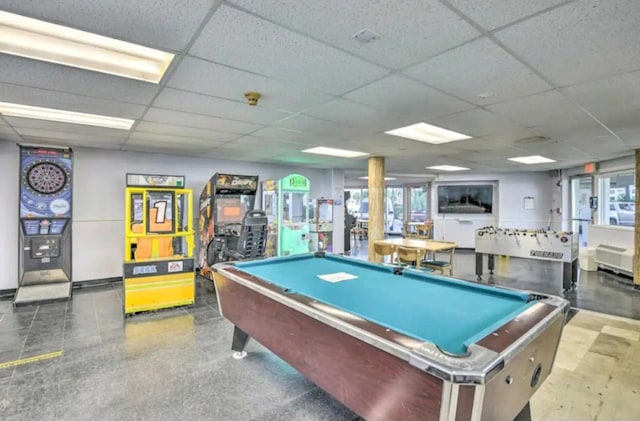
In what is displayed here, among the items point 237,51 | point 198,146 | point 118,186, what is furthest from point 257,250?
point 237,51

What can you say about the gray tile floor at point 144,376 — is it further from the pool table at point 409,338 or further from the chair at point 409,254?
the chair at point 409,254

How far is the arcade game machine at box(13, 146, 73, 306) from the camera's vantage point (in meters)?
4.80

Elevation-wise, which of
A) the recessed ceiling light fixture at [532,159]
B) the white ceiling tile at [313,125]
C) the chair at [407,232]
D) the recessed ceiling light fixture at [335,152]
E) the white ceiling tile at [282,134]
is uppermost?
the recessed ceiling light fixture at [532,159]

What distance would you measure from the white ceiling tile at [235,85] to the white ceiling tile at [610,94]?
2.10 metres

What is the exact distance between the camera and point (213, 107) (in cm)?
328

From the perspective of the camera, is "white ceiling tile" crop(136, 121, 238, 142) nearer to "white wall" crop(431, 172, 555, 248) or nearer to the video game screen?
the video game screen

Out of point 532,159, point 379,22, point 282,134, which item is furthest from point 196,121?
point 532,159

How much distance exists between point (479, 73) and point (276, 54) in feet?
4.78

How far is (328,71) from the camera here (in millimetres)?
2369

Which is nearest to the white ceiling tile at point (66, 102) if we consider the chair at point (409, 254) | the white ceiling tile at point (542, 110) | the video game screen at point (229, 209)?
the video game screen at point (229, 209)

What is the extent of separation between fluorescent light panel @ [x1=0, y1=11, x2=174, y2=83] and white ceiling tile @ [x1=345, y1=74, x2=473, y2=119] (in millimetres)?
1551

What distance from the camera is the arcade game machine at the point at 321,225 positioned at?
27.1 ft

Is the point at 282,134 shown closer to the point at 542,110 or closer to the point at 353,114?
the point at 353,114

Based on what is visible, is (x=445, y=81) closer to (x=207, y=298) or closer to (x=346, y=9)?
(x=346, y=9)
